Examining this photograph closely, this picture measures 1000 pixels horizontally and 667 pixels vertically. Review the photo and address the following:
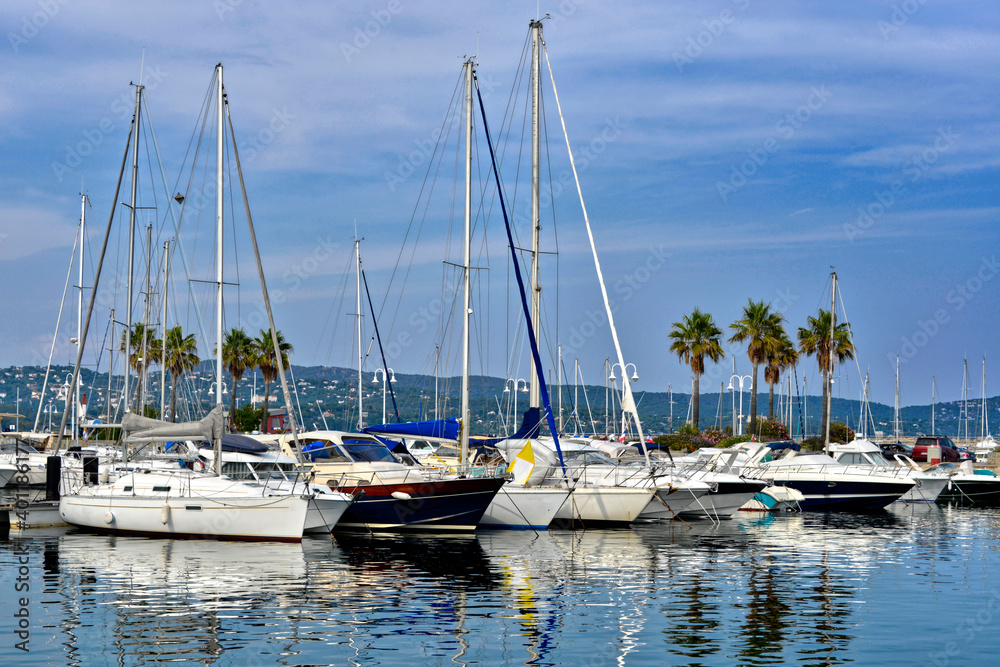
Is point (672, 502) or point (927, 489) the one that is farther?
point (927, 489)

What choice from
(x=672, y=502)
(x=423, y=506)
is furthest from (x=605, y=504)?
(x=423, y=506)

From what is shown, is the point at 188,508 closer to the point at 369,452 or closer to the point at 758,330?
the point at 369,452

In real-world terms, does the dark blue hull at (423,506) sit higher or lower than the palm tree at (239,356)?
lower

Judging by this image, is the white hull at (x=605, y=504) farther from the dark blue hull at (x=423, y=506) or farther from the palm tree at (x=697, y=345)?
the palm tree at (x=697, y=345)

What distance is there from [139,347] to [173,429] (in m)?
26.8

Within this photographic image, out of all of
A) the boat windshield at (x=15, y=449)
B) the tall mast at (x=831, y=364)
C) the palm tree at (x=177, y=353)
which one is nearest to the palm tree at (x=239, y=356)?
the palm tree at (x=177, y=353)

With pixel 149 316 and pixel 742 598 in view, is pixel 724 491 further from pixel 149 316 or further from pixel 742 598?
pixel 149 316

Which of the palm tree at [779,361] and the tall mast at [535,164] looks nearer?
the tall mast at [535,164]

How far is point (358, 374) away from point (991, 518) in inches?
1405

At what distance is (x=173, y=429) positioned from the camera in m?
29.2

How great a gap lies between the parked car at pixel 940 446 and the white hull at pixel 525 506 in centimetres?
3960

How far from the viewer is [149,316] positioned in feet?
149

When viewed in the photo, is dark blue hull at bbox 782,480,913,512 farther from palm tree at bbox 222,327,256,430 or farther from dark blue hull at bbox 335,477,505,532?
palm tree at bbox 222,327,256,430

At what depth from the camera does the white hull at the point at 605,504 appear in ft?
99.9
